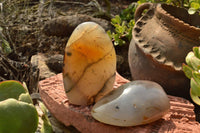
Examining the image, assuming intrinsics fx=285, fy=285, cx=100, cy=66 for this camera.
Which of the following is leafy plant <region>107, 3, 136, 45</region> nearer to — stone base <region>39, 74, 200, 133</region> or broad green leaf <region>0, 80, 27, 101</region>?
stone base <region>39, 74, 200, 133</region>

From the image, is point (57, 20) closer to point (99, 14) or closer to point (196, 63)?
point (99, 14)

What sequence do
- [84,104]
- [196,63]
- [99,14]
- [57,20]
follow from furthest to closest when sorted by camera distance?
[99,14]
[57,20]
[84,104]
[196,63]

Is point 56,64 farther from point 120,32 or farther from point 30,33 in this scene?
point 30,33

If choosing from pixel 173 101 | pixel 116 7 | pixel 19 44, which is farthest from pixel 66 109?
pixel 116 7

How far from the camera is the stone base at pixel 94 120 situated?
979 mm

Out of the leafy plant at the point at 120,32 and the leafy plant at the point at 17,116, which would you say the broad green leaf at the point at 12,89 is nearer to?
the leafy plant at the point at 17,116

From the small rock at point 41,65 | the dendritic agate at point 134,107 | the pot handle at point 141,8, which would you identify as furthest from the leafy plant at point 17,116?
the small rock at point 41,65

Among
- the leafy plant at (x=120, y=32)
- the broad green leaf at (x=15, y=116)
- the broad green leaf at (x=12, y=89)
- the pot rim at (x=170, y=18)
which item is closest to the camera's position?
the broad green leaf at (x=15, y=116)

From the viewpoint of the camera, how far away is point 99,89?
1.08m

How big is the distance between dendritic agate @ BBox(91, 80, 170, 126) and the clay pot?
33 cm

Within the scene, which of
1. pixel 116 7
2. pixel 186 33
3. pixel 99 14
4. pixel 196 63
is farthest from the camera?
pixel 116 7

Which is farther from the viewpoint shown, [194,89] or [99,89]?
[99,89]

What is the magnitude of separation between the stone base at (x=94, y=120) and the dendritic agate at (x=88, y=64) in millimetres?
52

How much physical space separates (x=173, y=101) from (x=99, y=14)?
62.8 inches
